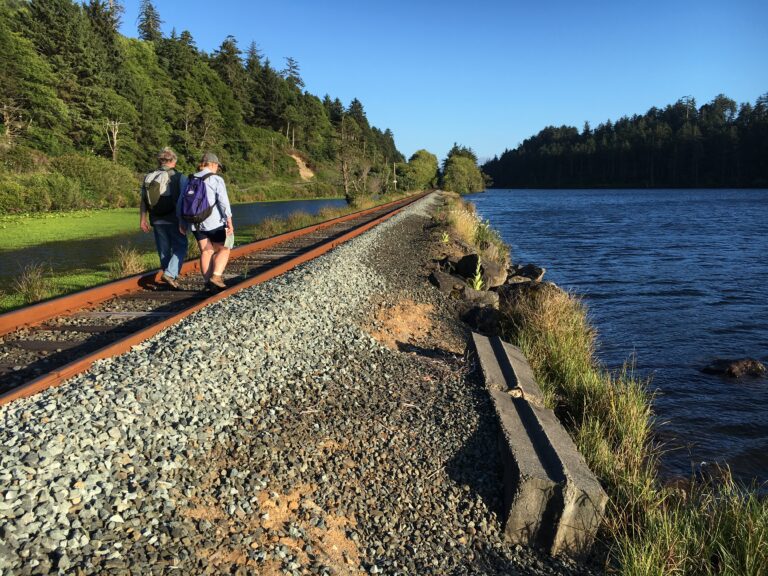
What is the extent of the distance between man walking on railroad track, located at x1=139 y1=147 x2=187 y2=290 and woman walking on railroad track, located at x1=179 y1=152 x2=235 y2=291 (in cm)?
33

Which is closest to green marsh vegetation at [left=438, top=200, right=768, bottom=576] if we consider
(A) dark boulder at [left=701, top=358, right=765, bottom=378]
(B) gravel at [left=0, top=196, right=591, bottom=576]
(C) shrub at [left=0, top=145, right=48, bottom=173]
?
(B) gravel at [left=0, top=196, right=591, bottom=576]

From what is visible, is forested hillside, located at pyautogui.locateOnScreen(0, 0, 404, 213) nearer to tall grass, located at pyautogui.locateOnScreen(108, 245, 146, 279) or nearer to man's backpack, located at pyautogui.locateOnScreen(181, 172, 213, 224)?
tall grass, located at pyautogui.locateOnScreen(108, 245, 146, 279)

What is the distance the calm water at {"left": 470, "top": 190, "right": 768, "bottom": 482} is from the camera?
242 inches

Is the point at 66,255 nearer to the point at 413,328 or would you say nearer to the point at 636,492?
the point at 413,328

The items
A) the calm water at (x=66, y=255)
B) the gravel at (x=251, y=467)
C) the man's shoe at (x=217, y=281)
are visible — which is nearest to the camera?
the gravel at (x=251, y=467)

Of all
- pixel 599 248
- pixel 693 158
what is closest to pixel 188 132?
pixel 599 248

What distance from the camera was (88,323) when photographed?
5879 mm

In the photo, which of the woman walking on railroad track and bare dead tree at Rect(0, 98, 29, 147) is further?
bare dead tree at Rect(0, 98, 29, 147)

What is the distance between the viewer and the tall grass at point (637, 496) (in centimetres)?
319

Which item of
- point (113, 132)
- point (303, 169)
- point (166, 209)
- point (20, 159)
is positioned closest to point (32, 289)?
point (166, 209)

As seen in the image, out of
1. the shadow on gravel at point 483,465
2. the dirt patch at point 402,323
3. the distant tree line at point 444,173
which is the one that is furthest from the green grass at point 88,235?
the distant tree line at point 444,173

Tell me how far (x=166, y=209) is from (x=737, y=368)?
28.3ft

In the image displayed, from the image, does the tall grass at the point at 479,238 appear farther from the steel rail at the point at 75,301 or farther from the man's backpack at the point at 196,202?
the man's backpack at the point at 196,202

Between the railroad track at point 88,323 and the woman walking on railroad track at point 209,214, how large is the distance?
0.39m
